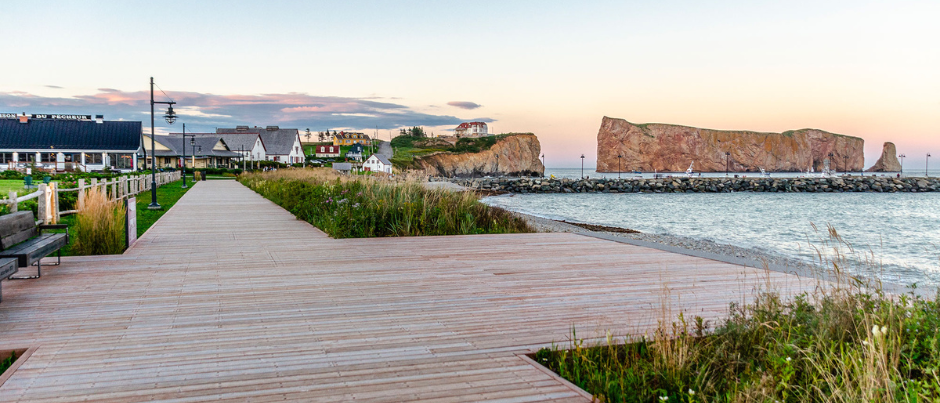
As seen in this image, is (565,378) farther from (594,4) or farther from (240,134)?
(240,134)

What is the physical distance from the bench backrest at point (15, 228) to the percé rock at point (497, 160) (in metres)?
97.4

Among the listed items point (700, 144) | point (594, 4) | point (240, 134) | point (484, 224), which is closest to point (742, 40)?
point (594, 4)

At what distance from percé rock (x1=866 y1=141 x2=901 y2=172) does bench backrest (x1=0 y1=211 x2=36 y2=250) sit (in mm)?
207452

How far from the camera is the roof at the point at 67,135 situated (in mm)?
50094

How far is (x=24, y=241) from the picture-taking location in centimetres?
593

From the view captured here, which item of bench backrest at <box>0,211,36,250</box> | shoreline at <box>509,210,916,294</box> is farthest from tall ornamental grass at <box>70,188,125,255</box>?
shoreline at <box>509,210,916,294</box>

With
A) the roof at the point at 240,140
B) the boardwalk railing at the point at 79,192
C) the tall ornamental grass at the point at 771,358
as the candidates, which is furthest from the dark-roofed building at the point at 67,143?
the tall ornamental grass at the point at 771,358

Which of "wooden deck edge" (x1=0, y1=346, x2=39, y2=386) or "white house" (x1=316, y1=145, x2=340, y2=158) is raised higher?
"white house" (x1=316, y1=145, x2=340, y2=158)

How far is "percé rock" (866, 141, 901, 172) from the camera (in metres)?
170

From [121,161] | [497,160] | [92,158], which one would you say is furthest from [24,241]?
[497,160]

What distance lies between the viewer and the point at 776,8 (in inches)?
896

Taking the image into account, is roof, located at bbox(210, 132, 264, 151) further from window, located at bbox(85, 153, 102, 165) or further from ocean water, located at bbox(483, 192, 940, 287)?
ocean water, located at bbox(483, 192, 940, 287)

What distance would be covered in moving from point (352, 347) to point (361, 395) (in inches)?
31.2

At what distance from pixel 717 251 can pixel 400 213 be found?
7552 mm
